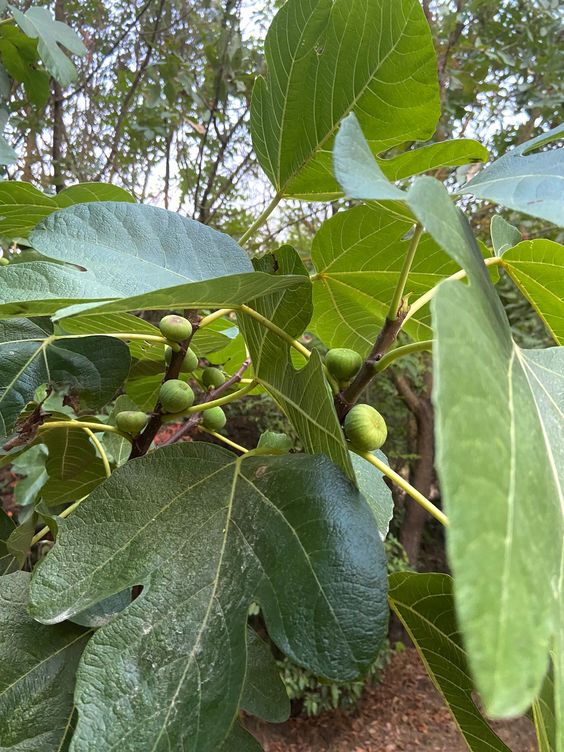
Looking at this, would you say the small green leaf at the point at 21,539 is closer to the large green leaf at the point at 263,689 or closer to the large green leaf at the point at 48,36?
the large green leaf at the point at 263,689

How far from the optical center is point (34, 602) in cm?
39

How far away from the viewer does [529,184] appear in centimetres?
33

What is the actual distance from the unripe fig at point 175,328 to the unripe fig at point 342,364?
5.9 inches

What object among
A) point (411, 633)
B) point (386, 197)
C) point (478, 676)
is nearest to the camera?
point (478, 676)

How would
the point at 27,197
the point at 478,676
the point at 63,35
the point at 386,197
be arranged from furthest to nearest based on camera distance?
the point at 63,35
the point at 27,197
the point at 386,197
the point at 478,676

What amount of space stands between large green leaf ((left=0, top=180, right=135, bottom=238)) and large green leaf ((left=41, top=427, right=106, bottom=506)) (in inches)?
10.5

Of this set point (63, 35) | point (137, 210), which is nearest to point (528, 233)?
point (63, 35)

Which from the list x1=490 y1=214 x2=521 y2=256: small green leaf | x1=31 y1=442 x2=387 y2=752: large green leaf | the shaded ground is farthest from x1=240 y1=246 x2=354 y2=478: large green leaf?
the shaded ground

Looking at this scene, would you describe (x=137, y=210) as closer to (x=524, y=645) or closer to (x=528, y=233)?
(x=524, y=645)

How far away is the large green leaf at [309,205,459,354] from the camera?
57 centimetres

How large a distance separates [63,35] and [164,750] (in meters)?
1.67

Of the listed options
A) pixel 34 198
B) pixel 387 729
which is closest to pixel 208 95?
pixel 34 198

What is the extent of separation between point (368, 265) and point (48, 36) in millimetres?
1279

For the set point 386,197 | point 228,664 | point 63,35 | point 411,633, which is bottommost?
point 411,633
